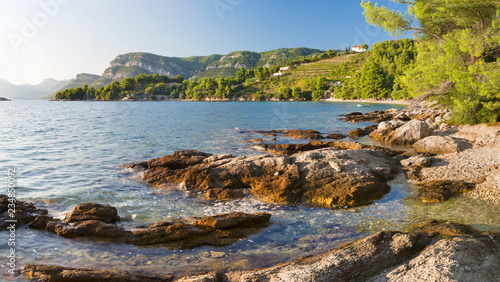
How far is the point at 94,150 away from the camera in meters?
22.1

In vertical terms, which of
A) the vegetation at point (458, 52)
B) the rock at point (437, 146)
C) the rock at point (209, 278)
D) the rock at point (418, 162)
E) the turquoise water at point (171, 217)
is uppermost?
the vegetation at point (458, 52)

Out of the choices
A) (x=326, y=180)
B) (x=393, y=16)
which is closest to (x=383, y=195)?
(x=326, y=180)

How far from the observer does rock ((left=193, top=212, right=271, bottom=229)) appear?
8.30 metres

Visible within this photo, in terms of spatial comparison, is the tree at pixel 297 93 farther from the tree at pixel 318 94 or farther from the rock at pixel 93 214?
the rock at pixel 93 214

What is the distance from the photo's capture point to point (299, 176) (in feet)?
39.1

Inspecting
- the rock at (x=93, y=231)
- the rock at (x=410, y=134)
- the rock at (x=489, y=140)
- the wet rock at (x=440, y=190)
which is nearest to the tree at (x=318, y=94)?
the rock at (x=410, y=134)

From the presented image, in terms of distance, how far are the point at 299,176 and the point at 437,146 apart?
1052 centimetres

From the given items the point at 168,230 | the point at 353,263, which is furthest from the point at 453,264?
the point at 168,230

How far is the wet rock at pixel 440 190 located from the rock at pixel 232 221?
234 inches

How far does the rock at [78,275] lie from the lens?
566cm

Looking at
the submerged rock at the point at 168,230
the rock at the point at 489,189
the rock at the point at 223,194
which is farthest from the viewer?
the rock at the point at 223,194

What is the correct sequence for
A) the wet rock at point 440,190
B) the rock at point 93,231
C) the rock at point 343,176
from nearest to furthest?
the rock at point 93,231
the wet rock at point 440,190
the rock at point 343,176

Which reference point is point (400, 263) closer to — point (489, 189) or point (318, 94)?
point (489, 189)

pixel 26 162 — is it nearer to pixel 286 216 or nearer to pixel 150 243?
pixel 150 243
